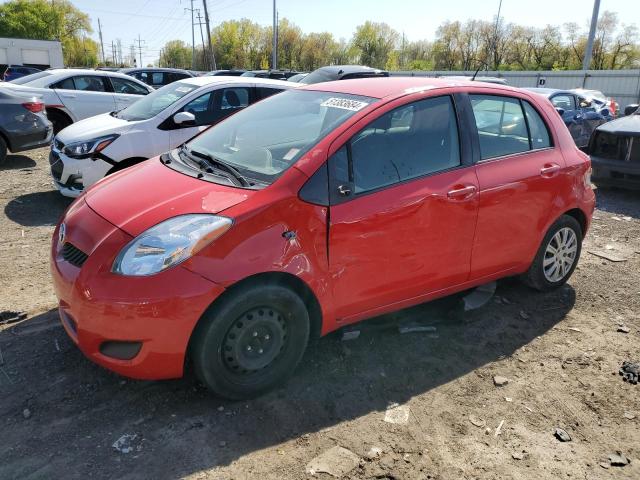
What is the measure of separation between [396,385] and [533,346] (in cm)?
117

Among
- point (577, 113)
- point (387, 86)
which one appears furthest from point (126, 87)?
point (577, 113)

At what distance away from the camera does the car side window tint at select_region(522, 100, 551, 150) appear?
4.05 metres

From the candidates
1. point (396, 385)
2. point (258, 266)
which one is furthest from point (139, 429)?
point (396, 385)

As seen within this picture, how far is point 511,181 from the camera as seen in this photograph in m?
3.71

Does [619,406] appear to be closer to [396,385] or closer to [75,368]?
[396,385]

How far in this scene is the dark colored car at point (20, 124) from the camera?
872 centimetres

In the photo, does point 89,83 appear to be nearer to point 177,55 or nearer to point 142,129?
point 142,129

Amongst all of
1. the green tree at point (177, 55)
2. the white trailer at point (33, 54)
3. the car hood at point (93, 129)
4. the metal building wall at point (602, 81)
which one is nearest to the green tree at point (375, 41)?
the green tree at point (177, 55)

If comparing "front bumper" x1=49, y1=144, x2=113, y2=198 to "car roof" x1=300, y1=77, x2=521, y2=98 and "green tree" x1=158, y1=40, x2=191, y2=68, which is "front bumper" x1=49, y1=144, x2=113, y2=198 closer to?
"car roof" x1=300, y1=77, x2=521, y2=98

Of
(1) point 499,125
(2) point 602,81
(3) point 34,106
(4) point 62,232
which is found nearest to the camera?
(4) point 62,232

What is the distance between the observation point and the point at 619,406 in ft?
10.2

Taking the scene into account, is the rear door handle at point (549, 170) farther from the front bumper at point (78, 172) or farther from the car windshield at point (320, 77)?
the car windshield at point (320, 77)

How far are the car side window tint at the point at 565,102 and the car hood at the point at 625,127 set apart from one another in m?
3.23

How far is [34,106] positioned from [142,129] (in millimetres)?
3707
